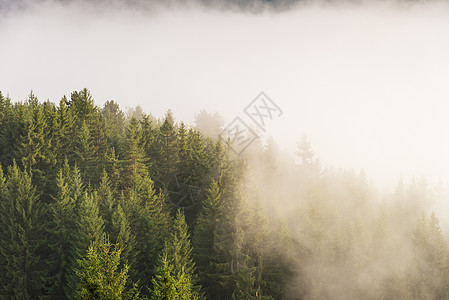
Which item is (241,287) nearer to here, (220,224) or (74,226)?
(220,224)

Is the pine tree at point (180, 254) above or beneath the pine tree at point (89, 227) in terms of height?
beneath

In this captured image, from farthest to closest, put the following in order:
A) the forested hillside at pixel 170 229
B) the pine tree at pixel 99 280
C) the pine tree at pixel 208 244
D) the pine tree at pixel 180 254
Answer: the pine tree at pixel 208 244 → the forested hillside at pixel 170 229 → the pine tree at pixel 180 254 → the pine tree at pixel 99 280

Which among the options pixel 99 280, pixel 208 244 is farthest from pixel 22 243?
pixel 99 280

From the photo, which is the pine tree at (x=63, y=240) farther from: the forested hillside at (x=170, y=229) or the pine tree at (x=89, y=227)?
the pine tree at (x=89, y=227)

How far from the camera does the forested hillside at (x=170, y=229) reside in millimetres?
41500

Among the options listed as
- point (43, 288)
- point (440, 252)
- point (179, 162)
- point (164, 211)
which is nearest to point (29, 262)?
point (43, 288)

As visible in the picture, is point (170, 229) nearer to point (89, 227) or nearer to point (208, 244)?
point (208, 244)

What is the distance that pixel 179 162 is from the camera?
205ft

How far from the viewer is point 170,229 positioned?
48.3 m

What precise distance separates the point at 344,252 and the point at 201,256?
23.7 metres

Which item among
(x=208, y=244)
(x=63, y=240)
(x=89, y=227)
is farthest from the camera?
(x=208, y=244)

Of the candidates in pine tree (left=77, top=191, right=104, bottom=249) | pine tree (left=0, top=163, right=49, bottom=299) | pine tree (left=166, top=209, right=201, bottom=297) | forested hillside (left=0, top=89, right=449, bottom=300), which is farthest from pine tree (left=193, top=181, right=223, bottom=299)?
pine tree (left=0, top=163, right=49, bottom=299)

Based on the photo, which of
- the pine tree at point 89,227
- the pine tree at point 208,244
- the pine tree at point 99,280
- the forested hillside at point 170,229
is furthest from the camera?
the pine tree at point 208,244

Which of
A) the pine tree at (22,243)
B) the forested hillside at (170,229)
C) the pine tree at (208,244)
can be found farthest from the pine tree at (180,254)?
the pine tree at (22,243)
